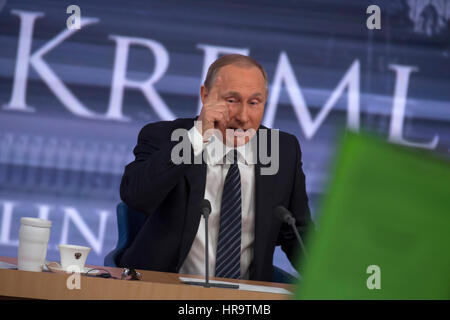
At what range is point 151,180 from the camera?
2201 mm

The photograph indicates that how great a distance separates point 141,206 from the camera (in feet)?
7.47

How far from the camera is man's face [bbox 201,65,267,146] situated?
2385 millimetres

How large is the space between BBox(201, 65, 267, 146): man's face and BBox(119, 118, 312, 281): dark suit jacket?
0.17 meters

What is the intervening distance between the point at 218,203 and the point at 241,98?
0.40 metres

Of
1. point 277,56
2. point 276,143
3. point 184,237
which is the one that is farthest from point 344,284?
point 277,56

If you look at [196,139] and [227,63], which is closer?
[196,139]

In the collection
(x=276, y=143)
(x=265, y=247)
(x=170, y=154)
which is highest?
(x=276, y=143)

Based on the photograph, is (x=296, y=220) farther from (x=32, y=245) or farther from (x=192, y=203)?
(x=32, y=245)

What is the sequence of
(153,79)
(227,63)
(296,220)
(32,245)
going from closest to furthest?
(32,245) < (227,63) < (296,220) < (153,79)

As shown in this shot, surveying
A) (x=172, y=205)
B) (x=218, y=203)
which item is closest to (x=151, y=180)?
(x=172, y=205)

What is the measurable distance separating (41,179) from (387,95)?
245 centimetres

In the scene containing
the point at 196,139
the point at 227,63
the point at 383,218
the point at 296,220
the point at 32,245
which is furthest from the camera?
the point at 296,220

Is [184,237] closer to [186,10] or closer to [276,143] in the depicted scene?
[276,143]

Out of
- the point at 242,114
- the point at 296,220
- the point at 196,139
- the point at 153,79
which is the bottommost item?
the point at 296,220
